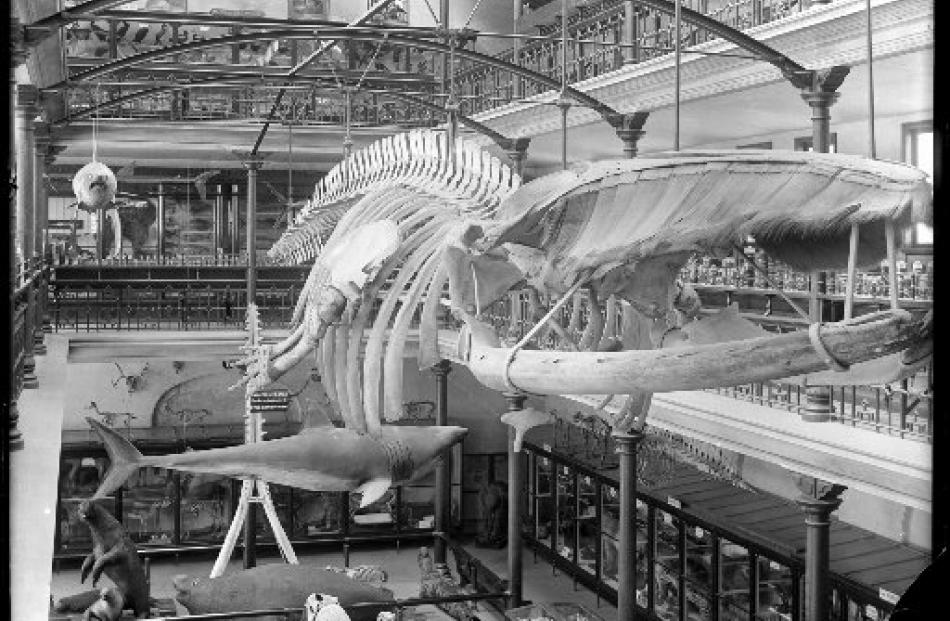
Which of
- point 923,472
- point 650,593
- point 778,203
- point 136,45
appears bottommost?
point 650,593

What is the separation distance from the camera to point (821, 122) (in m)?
9.48

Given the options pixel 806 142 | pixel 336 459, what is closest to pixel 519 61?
pixel 806 142

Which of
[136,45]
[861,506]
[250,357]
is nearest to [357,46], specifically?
[136,45]

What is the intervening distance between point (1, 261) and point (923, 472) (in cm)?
608

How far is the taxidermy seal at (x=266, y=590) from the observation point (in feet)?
40.1

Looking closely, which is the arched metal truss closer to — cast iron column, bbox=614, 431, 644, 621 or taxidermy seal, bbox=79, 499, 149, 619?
cast iron column, bbox=614, 431, 644, 621

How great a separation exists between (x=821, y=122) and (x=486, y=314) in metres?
4.83

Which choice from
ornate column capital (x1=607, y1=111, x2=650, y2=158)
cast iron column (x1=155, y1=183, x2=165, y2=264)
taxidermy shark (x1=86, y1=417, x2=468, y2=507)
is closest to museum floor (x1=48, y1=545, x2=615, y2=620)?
cast iron column (x1=155, y1=183, x2=165, y2=264)

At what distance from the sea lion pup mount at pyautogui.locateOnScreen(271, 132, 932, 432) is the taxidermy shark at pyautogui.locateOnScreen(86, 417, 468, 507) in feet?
0.76

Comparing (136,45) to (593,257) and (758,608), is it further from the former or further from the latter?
(593,257)

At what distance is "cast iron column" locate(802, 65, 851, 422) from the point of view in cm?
908

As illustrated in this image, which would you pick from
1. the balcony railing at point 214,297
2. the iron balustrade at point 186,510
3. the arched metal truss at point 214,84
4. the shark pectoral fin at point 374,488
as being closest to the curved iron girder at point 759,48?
the balcony railing at point 214,297

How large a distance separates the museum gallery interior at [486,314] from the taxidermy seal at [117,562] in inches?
1.4

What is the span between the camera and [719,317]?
423 centimetres
